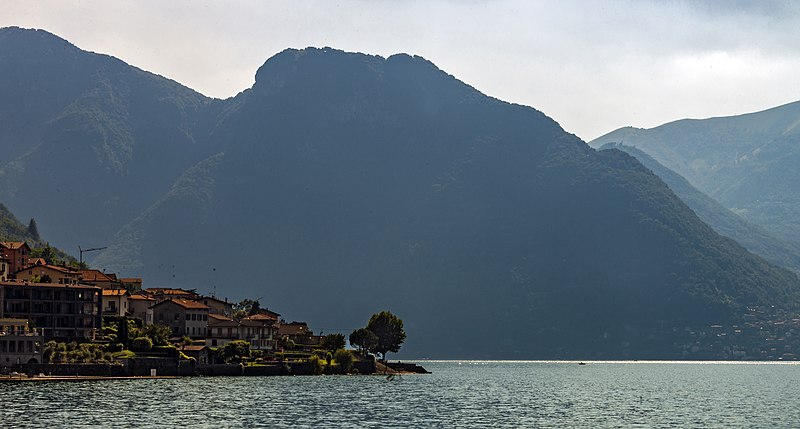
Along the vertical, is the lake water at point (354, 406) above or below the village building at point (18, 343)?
below

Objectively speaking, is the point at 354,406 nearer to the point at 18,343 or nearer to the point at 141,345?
the point at 18,343

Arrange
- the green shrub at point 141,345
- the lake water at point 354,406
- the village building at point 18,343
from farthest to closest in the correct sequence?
the green shrub at point 141,345 → the village building at point 18,343 → the lake water at point 354,406

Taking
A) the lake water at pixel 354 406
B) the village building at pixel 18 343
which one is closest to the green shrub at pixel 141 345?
the lake water at pixel 354 406

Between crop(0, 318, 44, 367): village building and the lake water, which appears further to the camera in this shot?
crop(0, 318, 44, 367): village building

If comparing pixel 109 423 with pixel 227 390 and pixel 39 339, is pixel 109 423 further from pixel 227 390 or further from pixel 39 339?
pixel 39 339

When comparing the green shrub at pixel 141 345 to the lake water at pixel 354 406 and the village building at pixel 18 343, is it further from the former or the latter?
the village building at pixel 18 343

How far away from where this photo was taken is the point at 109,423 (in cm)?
10794

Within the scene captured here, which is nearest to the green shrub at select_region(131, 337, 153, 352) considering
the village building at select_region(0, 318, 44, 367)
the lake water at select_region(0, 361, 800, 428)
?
the lake water at select_region(0, 361, 800, 428)

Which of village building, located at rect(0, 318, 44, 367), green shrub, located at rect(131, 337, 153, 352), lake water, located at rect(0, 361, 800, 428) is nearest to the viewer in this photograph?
lake water, located at rect(0, 361, 800, 428)

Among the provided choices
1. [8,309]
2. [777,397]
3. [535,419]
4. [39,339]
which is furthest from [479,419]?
[8,309]

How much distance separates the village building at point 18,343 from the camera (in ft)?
574

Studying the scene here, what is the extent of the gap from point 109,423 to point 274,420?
16.1 m

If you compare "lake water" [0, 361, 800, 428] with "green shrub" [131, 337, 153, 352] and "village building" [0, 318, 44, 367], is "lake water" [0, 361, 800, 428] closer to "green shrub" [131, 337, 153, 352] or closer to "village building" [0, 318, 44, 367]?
"green shrub" [131, 337, 153, 352]

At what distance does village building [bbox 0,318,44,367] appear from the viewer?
175 m
